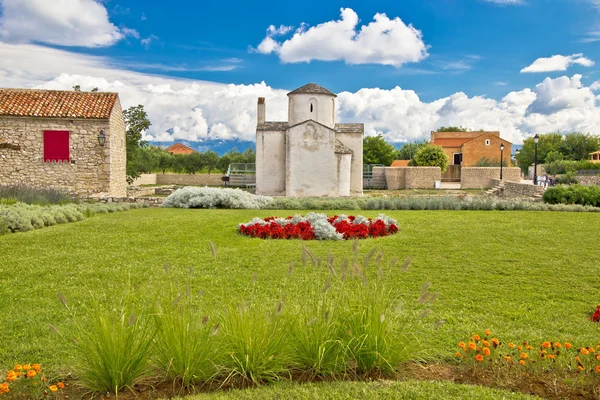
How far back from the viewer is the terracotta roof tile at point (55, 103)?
2372 centimetres

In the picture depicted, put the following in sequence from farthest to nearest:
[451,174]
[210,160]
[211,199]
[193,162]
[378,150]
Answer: [378,150] < [210,160] < [193,162] < [451,174] < [211,199]

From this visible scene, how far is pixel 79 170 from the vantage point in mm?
24109

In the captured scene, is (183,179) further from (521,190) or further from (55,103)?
(521,190)

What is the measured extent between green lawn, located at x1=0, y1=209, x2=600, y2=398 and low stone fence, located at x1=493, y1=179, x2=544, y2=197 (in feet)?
34.0

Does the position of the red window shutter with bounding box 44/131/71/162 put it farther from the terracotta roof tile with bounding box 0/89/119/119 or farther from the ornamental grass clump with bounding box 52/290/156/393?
the ornamental grass clump with bounding box 52/290/156/393

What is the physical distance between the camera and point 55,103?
24.4 metres

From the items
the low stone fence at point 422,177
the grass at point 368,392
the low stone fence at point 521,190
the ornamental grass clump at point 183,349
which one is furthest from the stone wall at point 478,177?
the ornamental grass clump at point 183,349

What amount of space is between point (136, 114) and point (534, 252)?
25681mm

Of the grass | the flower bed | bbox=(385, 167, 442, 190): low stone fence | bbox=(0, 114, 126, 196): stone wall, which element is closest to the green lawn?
the grass

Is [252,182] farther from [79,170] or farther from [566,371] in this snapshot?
[566,371]

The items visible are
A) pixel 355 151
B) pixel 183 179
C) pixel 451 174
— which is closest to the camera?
pixel 355 151

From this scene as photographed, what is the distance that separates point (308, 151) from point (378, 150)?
45.5 metres

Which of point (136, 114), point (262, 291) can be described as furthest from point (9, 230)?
point (136, 114)

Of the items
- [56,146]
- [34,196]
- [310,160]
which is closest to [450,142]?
[310,160]
